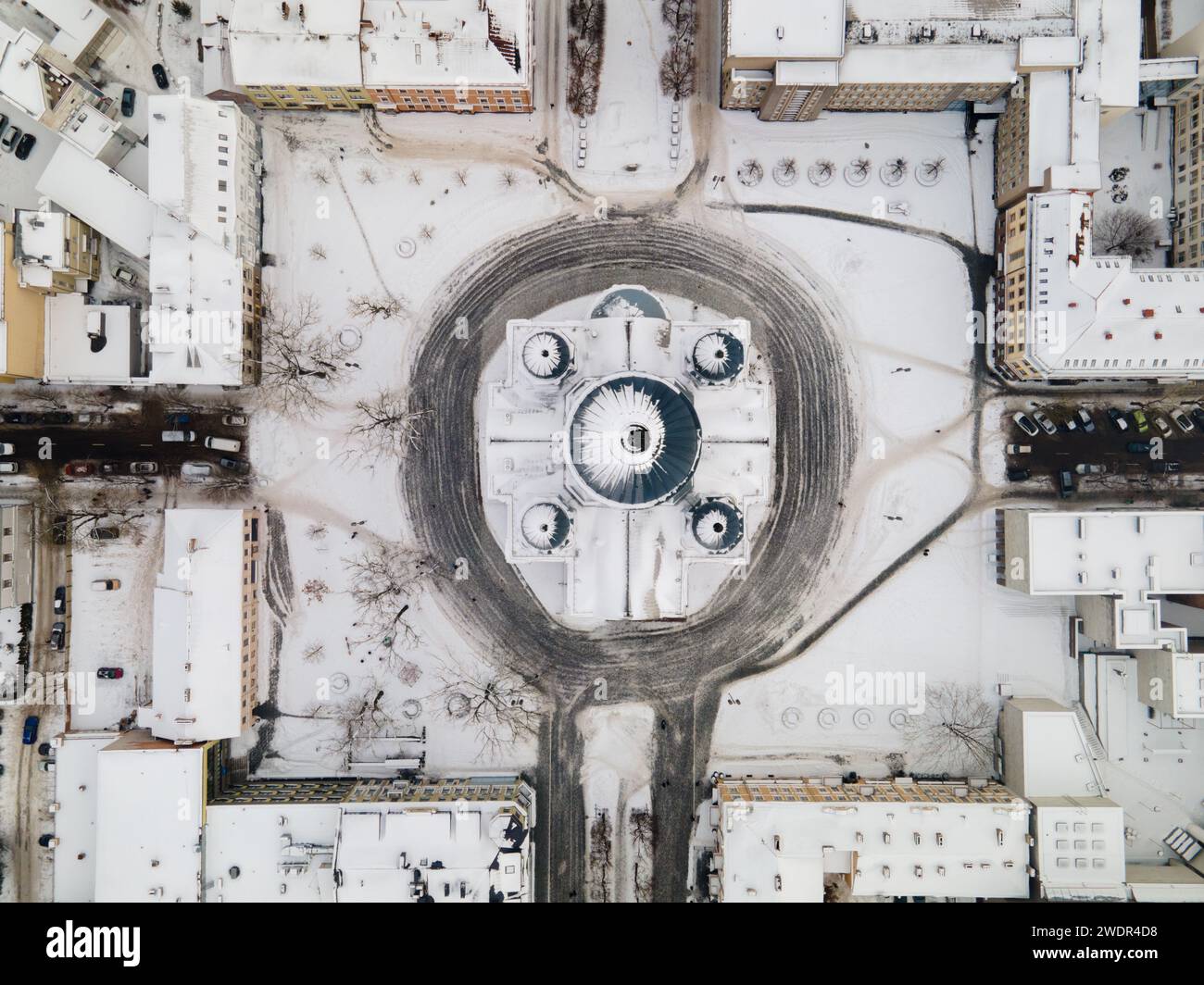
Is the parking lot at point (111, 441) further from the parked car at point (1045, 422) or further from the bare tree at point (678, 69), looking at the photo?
the parked car at point (1045, 422)

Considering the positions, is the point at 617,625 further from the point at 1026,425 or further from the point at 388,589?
the point at 1026,425

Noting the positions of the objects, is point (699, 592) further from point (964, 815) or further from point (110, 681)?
point (110, 681)

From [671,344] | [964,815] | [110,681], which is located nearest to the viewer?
[671,344]

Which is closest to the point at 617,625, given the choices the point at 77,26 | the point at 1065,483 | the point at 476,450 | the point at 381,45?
the point at 476,450

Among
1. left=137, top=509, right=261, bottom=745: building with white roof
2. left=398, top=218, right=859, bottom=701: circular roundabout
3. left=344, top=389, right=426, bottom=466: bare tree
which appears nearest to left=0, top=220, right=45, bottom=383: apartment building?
left=137, top=509, right=261, bottom=745: building with white roof

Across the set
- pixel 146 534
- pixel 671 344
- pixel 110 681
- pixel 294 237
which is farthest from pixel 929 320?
pixel 110 681

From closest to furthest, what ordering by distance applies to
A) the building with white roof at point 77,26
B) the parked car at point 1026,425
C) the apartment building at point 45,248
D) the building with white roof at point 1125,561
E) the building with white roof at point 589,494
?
the building with white roof at point 589,494 < the apartment building at point 45,248 < the building with white roof at point 1125,561 < the building with white roof at point 77,26 < the parked car at point 1026,425

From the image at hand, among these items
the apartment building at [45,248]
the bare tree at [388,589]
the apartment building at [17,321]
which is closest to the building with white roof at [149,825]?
the bare tree at [388,589]
